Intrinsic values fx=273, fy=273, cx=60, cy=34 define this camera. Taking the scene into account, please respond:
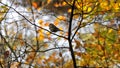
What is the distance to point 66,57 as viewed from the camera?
8.30m

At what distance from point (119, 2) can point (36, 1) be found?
10744 millimetres

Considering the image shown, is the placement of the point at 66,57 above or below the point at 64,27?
below

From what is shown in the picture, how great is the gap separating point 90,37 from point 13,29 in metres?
2.42

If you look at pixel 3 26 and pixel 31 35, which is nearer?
pixel 3 26

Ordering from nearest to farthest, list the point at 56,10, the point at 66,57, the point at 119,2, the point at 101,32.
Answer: the point at 119,2, the point at 101,32, the point at 66,57, the point at 56,10

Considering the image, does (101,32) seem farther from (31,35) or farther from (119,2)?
(31,35)

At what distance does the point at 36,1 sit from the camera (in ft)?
53.5

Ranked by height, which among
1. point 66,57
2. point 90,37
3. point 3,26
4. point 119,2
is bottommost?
point 66,57

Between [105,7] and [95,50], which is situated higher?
[105,7]

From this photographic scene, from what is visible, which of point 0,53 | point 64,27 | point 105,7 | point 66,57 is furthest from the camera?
point 64,27

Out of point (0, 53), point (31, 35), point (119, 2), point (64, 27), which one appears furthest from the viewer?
point (64, 27)

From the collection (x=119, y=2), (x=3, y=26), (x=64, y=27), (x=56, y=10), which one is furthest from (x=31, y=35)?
(x=56, y=10)

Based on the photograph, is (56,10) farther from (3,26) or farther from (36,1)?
(3,26)

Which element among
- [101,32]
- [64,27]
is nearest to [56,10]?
[64,27]
